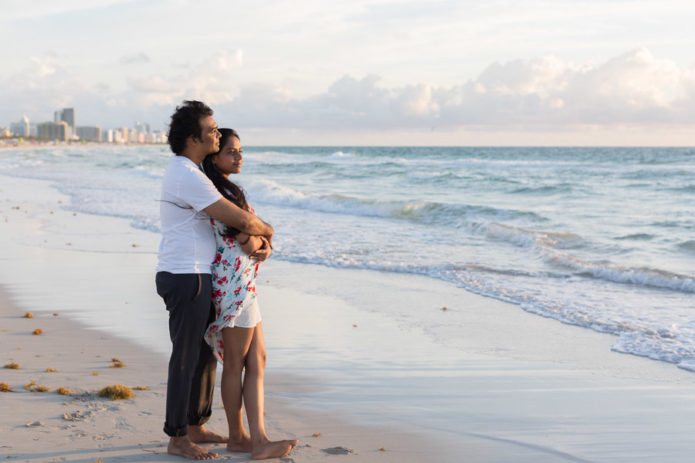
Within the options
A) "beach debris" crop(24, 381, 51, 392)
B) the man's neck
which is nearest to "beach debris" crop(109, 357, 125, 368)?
"beach debris" crop(24, 381, 51, 392)

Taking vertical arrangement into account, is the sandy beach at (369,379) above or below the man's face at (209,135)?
below

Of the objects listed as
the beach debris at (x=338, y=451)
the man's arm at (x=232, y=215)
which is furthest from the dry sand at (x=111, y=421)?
the man's arm at (x=232, y=215)

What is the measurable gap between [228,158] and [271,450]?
4.78ft

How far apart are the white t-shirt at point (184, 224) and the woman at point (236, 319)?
67 mm

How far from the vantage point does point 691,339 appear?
6078 mm

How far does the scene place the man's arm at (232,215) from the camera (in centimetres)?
311

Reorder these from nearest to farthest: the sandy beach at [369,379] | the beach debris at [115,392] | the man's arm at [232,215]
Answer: the man's arm at [232,215] → the sandy beach at [369,379] → the beach debris at [115,392]

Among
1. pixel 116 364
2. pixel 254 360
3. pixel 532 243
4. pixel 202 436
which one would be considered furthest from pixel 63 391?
pixel 532 243

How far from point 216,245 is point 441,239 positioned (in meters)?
10.0

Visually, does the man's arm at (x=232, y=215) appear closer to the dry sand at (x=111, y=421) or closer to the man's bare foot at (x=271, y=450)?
the man's bare foot at (x=271, y=450)

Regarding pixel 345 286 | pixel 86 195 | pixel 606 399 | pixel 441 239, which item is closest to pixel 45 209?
pixel 86 195

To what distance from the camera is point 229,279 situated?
10.7ft

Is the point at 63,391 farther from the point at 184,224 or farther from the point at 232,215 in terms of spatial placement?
the point at 232,215

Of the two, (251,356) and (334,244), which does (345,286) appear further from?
(251,356)
